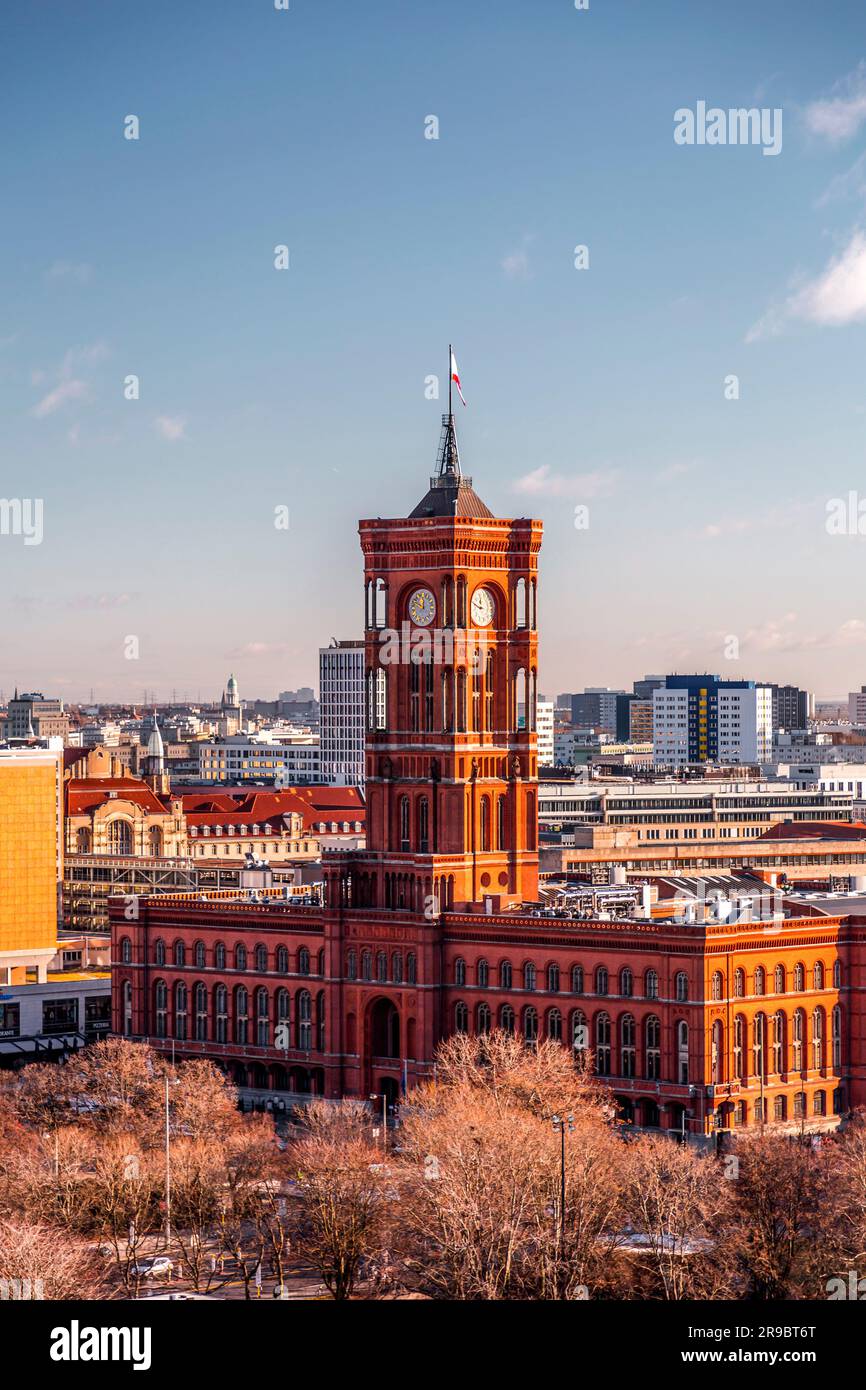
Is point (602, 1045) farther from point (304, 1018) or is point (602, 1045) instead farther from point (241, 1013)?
→ point (241, 1013)

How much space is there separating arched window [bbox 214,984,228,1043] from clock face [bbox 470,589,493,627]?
25090 millimetres

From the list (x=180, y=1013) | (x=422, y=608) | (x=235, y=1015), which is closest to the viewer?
(x=422, y=608)

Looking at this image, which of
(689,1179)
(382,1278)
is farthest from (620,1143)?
(382,1278)

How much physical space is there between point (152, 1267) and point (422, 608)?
54.4m

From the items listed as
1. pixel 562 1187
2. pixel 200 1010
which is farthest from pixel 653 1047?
pixel 562 1187

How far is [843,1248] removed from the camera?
90000mm

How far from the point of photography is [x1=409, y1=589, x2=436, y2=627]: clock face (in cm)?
14350

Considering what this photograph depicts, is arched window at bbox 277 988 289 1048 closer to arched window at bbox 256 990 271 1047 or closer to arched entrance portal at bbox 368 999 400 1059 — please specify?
arched window at bbox 256 990 271 1047

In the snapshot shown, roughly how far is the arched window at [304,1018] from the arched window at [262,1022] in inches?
80.3

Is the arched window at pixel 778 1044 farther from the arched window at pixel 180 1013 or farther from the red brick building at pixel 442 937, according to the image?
the arched window at pixel 180 1013

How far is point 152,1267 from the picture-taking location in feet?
319
